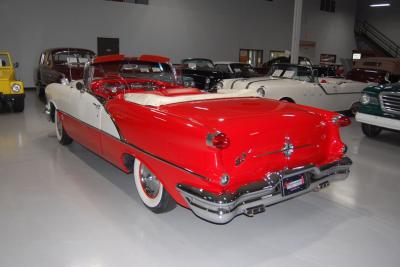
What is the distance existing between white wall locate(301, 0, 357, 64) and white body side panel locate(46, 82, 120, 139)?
20256 millimetres

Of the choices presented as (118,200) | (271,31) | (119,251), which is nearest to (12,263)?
(119,251)

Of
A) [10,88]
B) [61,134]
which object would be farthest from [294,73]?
[10,88]

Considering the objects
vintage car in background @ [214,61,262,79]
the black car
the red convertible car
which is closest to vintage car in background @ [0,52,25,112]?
the black car

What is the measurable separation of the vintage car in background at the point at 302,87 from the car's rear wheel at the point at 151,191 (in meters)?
4.43

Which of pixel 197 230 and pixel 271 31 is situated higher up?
pixel 271 31

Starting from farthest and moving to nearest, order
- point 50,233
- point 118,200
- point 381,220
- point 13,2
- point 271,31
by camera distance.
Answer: point 271,31, point 13,2, point 118,200, point 381,220, point 50,233

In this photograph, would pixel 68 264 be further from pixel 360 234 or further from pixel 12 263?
pixel 360 234

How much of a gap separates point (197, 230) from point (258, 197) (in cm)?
76

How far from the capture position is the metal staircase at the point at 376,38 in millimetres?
24781

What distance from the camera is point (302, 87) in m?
8.09

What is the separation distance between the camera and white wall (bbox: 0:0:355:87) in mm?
13867

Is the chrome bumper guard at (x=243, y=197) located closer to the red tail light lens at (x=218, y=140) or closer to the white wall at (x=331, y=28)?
the red tail light lens at (x=218, y=140)

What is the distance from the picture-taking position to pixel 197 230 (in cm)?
323

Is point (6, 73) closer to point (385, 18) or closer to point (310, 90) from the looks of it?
point (310, 90)
